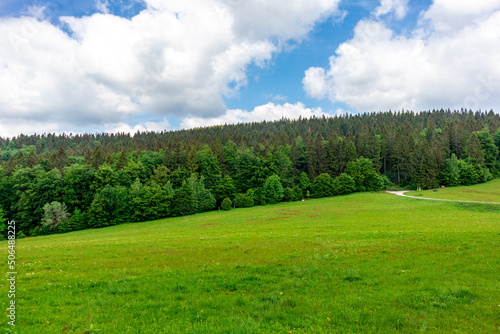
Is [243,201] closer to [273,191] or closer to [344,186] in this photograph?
[273,191]

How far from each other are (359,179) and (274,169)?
103 feet

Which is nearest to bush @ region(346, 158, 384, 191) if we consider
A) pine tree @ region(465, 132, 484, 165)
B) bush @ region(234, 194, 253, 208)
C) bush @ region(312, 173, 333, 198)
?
bush @ region(312, 173, 333, 198)

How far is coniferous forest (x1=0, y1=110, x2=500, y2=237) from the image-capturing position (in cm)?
6900

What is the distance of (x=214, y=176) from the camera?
296 feet

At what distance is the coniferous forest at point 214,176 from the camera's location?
69000 millimetres

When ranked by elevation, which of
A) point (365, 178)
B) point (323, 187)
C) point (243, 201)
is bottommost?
point (243, 201)

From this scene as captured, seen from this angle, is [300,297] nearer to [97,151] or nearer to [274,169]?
[274,169]

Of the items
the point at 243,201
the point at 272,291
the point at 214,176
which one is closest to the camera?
the point at 272,291

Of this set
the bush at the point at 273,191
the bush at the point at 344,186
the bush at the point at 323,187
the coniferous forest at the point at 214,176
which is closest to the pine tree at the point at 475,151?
the coniferous forest at the point at 214,176

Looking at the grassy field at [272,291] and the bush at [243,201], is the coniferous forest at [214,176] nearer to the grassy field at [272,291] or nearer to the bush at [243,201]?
the bush at [243,201]

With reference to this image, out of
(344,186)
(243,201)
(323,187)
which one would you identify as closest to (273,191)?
(243,201)

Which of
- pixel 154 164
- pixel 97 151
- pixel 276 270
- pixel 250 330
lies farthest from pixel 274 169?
pixel 250 330

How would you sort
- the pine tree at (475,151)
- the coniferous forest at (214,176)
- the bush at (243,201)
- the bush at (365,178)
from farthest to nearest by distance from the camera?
the pine tree at (475,151) → the bush at (365,178) → the bush at (243,201) → the coniferous forest at (214,176)

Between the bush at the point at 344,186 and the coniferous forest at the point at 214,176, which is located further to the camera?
the bush at the point at 344,186
